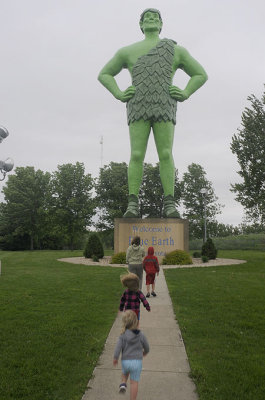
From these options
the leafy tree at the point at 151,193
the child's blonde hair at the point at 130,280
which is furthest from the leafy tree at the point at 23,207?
the child's blonde hair at the point at 130,280

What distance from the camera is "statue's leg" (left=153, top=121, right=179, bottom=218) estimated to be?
15.1 m

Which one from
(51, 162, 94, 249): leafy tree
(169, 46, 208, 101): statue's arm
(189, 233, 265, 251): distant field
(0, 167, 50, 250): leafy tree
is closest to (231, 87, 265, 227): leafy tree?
(169, 46, 208, 101): statue's arm

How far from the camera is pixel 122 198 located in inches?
1502

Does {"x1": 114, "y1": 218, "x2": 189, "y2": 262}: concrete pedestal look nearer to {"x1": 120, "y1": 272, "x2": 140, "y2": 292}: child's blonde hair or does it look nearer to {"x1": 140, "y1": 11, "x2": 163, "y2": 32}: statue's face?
{"x1": 140, "y1": 11, "x2": 163, "y2": 32}: statue's face

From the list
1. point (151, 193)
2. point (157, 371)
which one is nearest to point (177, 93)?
point (157, 371)

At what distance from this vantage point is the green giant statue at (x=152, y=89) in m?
14.9

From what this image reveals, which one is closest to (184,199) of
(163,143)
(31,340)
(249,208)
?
(249,208)

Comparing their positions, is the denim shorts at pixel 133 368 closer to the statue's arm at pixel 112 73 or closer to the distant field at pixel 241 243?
the statue's arm at pixel 112 73

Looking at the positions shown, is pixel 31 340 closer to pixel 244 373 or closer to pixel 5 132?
pixel 244 373

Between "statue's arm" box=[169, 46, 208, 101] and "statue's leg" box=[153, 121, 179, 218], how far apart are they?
1.40 metres

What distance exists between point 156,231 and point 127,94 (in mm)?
6045

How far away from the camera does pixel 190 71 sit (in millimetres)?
15297

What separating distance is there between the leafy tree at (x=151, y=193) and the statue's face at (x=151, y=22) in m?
Result: 25.1

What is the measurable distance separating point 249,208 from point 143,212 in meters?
22.4
